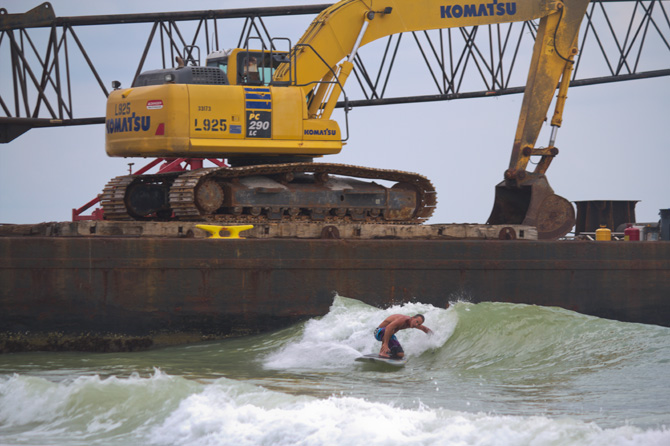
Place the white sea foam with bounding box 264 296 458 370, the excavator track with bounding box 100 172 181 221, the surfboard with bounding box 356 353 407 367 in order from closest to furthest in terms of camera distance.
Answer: the surfboard with bounding box 356 353 407 367 → the white sea foam with bounding box 264 296 458 370 → the excavator track with bounding box 100 172 181 221

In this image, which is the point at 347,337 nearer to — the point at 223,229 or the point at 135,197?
the point at 223,229

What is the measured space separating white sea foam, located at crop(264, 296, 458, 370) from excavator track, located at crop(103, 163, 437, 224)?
8.44ft

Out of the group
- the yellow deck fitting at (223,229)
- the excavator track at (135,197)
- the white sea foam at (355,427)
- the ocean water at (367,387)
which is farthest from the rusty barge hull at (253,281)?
the white sea foam at (355,427)

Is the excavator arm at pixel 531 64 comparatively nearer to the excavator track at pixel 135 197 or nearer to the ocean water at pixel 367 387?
the excavator track at pixel 135 197

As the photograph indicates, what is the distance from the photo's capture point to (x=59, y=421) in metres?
10.7

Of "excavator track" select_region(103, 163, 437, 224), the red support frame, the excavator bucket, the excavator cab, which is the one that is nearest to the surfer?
"excavator track" select_region(103, 163, 437, 224)

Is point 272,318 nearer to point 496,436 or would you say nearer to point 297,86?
point 297,86

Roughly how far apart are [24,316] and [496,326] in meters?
7.87

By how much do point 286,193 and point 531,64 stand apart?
23.6 ft

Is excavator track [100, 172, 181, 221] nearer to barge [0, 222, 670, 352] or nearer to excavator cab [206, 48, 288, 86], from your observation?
barge [0, 222, 670, 352]

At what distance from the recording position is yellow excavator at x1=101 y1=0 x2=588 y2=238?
18359mm

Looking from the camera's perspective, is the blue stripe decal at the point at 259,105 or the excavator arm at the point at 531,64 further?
the excavator arm at the point at 531,64

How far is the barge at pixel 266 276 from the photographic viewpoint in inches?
627

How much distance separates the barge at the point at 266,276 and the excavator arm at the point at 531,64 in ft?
7.01
